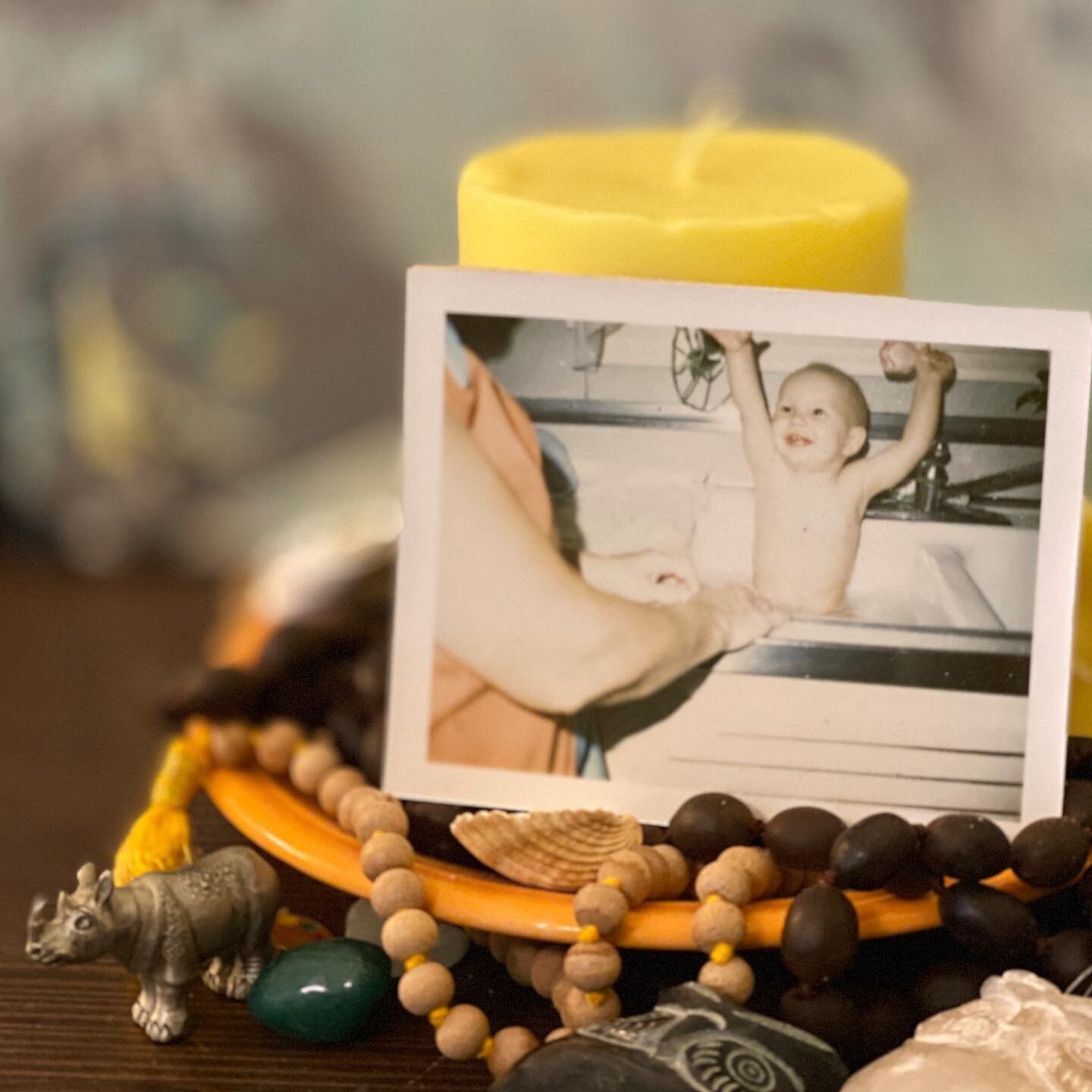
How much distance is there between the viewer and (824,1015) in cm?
42

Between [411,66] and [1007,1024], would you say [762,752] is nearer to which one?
[1007,1024]

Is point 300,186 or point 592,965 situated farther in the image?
point 300,186

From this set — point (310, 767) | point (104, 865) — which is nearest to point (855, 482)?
point (310, 767)

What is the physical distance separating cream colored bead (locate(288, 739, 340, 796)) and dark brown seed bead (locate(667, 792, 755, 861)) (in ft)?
0.48

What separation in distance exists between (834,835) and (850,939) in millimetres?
42

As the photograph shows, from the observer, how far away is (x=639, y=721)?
50 centimetres

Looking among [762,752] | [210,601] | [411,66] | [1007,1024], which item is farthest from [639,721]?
[411,66]

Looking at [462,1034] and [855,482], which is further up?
[855,482]

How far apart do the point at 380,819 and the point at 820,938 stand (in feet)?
0.50

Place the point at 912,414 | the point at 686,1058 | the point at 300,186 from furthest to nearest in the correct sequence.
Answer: the point at 300,186, the point at 912,414, the point at 686,1058

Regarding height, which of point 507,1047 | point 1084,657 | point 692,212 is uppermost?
point 692,212

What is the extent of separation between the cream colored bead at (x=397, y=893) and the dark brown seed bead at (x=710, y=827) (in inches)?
3.3

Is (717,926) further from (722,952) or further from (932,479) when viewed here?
(932,479)

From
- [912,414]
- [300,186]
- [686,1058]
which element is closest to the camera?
[686,1058]
